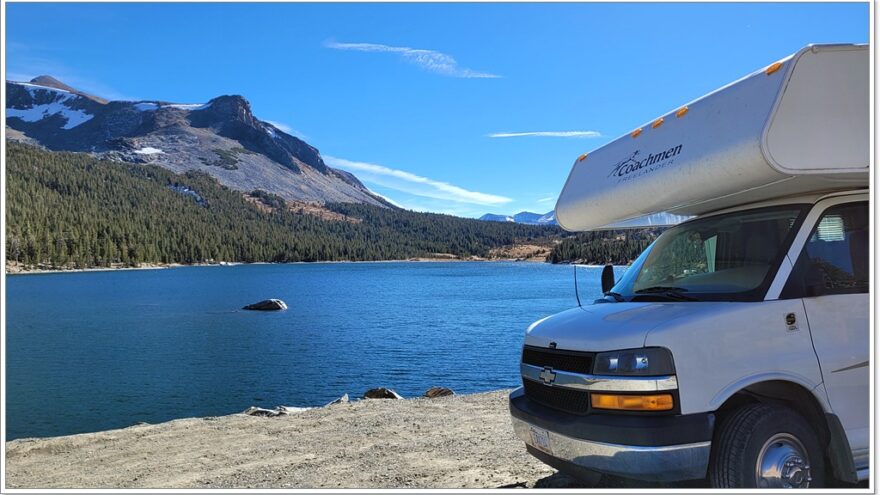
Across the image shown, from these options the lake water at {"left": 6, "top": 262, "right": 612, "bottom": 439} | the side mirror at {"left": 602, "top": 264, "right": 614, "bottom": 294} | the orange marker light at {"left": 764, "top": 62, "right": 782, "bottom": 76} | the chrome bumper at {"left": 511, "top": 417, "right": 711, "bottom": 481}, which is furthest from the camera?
the lake water at {"left": 6, "top": 262, "right": 612, "bottom": 439}

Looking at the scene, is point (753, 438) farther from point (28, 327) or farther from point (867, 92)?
point (28, 327)

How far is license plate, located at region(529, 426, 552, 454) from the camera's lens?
4883 mm

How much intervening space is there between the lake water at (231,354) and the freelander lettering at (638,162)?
18166mm

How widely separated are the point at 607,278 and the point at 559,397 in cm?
213

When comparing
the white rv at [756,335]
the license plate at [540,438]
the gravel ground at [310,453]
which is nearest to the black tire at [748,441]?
the white rv at [756,335]

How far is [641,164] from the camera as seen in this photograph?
584cm

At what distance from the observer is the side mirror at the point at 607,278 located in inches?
258

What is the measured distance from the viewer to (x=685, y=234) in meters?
5.92

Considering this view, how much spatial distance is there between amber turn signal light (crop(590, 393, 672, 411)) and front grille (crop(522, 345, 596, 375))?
0.21 meters

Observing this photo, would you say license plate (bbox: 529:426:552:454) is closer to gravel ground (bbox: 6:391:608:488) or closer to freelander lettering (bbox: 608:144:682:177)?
gravel ground (bbox: 6:391:608:488)

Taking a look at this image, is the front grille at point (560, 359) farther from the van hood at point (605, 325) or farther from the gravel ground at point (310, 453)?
the gravel ground at point (310, 453)

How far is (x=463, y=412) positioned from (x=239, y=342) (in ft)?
102

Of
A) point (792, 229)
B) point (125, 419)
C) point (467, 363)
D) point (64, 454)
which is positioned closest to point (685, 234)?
point (792, 229)

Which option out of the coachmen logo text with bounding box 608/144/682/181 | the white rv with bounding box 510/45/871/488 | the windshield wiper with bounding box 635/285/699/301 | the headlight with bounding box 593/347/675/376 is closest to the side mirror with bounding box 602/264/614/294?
the windshield wiper with bounding box 635/285/699/301
